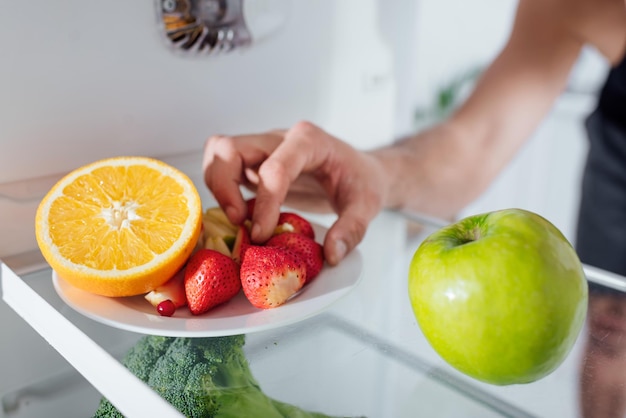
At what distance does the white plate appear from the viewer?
21.2 inches

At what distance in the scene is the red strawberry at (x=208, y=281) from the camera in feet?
1.88

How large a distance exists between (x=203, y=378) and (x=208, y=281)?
0.10 metres

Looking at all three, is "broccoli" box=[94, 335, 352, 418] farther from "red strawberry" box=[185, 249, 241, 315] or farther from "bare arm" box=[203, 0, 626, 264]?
"bare arm" box=[203, 0, 626, 264]

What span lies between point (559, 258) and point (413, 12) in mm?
765

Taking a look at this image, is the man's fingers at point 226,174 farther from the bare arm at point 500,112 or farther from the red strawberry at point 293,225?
the bare arm at point 500,112

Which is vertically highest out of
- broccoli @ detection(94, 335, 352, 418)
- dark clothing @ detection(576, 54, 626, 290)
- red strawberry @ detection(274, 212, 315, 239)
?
red strawberry @ detection(274, 212, 315, 239)

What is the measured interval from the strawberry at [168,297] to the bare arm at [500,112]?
0.62 m

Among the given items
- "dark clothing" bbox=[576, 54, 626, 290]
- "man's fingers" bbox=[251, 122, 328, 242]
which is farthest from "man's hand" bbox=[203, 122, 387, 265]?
"dark clothing" bbox=[576, 54, 626, 290]

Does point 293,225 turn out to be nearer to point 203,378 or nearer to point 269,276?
point 269,276

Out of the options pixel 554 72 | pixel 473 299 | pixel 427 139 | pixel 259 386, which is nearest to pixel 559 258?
pixel 473 299

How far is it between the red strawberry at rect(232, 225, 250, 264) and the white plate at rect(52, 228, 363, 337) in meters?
0.04

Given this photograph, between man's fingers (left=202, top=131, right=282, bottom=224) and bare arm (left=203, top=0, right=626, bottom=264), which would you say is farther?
bare arm (left=203, top=0, right=626, bottom=264)

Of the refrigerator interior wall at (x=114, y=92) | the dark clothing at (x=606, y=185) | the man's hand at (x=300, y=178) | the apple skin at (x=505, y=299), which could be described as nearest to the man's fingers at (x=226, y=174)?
the man's hand at (x=300, y=178)

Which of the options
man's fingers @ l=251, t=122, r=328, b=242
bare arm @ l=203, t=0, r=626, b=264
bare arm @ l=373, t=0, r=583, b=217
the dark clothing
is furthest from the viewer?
the dark clothing
